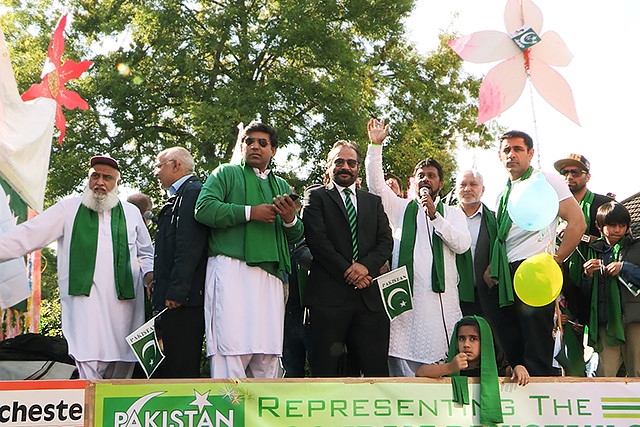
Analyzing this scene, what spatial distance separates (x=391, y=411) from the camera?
4.44 meters

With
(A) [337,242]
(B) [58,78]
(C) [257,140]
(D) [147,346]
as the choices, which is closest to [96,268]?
(D) [147,346]

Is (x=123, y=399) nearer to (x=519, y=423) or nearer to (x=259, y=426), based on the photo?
(x=259, y=426)

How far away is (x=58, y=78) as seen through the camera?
670cm

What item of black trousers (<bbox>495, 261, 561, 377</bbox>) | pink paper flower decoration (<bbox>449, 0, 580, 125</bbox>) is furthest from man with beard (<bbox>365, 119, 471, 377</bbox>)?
pink paper flower decoration (<bbox>449, 0, 580, 125</bbox>)

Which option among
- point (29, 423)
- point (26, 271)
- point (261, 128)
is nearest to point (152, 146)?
point (26, 271)

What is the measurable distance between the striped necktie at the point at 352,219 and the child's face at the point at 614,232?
1.73 metres

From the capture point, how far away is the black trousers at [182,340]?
4945mm

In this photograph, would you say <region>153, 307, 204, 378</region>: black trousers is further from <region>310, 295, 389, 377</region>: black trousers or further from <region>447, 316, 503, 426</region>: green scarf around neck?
<region>447, 316, 503, 426</region>: green scarf around neck

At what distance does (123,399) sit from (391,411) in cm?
137

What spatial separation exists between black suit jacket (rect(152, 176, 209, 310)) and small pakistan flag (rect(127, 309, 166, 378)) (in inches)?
9.8

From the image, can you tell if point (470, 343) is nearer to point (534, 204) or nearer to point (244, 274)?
point (534, 204)

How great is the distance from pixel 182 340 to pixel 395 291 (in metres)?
1.30

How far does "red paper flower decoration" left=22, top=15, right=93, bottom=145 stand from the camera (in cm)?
654

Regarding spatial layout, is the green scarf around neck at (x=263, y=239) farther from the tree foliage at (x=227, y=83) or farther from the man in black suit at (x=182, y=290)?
the tree foliage at (x=227, y=83)
